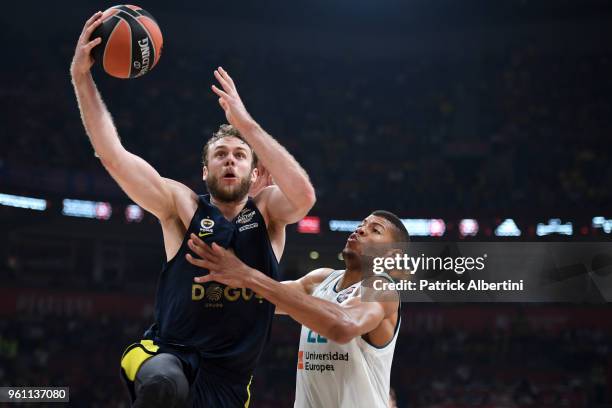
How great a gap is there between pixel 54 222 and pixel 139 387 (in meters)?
18.1

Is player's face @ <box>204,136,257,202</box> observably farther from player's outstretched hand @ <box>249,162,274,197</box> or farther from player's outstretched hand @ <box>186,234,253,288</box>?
player's outstretched hand @ <box>186,234,253,288</box>

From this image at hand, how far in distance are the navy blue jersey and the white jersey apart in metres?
0.55

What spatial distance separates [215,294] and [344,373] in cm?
106

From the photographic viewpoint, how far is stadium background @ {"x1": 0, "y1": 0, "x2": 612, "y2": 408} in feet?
60.2

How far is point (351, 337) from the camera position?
3.86 m

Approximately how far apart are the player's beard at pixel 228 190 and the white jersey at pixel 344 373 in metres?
0.97

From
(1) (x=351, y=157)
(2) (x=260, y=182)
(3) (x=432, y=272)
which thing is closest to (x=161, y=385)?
(2) (x=260, y=182)

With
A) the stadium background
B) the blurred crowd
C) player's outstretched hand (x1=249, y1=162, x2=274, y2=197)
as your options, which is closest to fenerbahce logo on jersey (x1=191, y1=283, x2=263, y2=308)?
player's outstretched hand (x1=249, y1=162, x2=274, y2=197)

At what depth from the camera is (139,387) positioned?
11.3 feet

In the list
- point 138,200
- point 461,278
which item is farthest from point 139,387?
point 461,278

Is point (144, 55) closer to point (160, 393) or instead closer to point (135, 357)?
point (135, 357)

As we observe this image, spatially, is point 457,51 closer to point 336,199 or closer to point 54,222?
point 336,199

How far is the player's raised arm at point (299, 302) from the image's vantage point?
332 centimetres

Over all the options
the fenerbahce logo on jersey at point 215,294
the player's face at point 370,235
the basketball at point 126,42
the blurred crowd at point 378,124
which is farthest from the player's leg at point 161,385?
the blurred crowd at point 378,124
